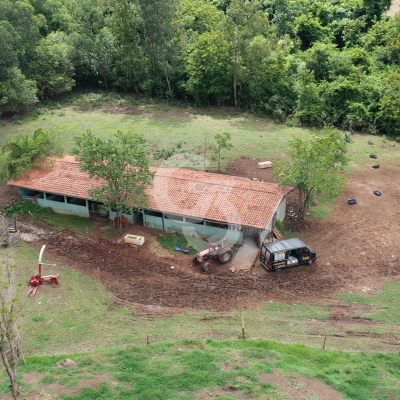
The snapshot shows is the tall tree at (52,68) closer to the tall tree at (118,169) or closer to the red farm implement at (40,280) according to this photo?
the tall tree at (118,169)

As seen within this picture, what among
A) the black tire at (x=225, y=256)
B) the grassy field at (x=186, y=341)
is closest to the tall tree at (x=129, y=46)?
the grassy field at (x=186, y=341)

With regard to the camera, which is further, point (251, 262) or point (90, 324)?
point (251, 262)

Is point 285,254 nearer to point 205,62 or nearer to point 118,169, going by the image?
point 118,169

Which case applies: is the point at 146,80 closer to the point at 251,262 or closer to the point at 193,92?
the point at 193,92

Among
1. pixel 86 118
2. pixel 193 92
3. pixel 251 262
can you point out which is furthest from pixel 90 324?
pixel 193 92

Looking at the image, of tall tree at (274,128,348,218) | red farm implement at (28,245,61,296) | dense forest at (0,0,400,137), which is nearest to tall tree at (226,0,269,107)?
dense forest at (0,0,400,137)

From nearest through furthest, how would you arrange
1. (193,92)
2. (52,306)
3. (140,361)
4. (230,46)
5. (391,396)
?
(391,396) < (140,361) < (52,306) < (230,46) < (193,92)
